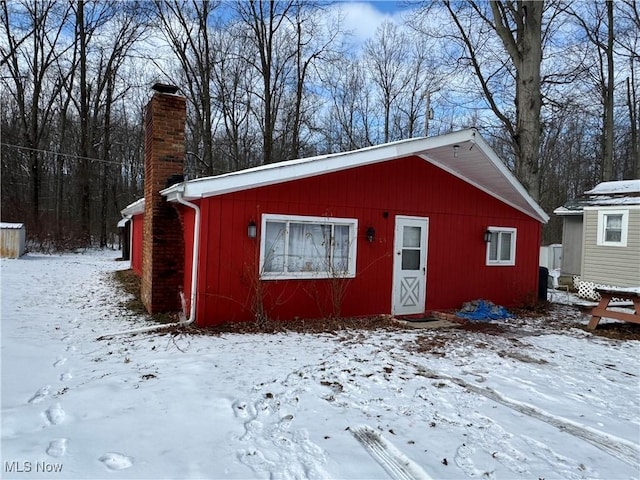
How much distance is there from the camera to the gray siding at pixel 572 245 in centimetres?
1605

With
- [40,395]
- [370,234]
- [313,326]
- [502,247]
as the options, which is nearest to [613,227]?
[502,247]

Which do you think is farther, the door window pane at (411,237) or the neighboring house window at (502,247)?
the neighboring house window at (502,247)

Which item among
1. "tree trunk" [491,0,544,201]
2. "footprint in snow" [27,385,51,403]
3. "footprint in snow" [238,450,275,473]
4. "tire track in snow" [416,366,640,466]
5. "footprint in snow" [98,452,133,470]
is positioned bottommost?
"tire track in snow" [416,366,640,466]

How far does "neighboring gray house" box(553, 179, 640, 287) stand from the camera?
12.3 metres

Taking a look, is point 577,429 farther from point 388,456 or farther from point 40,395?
point 40,395

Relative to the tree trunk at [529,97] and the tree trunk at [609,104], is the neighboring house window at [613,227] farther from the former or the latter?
the tree trunk at [609,104]

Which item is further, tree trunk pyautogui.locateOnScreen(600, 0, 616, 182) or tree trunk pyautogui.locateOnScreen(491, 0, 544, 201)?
tree trunk pyautogui.locateOnScreen(600, 0, 616, 182)

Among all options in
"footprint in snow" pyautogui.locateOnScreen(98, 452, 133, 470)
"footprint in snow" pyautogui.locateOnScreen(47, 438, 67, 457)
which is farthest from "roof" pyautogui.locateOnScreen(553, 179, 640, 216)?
"footprint in snow" pyautogui.locateOnScreen(47, 438, 67, 457)

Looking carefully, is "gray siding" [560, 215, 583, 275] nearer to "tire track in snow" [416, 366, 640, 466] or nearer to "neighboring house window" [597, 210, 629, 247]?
"neighboring house window" [597, 210, 629, 247]

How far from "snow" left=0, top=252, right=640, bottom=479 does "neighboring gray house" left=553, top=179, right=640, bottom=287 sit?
24.4 ft

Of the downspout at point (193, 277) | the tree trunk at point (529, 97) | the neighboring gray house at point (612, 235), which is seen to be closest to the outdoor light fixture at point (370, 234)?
the downspout at point (193, 277)

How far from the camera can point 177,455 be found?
2695 millimetres

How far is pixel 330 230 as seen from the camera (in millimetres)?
7348

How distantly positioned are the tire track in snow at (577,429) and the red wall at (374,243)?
11.0 ft
